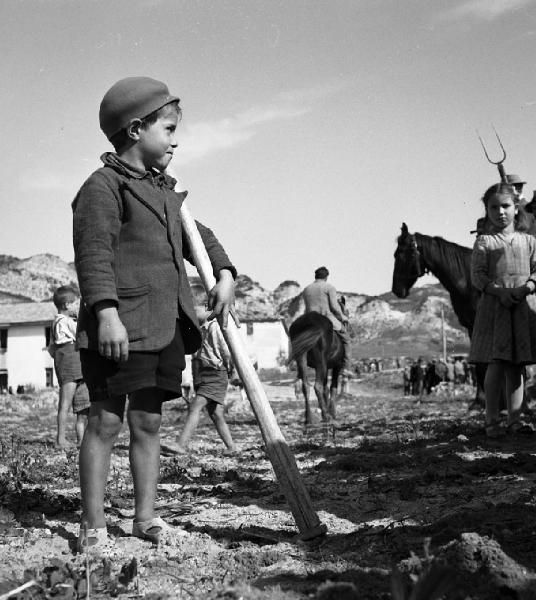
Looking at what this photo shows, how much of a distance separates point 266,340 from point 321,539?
73947 mm

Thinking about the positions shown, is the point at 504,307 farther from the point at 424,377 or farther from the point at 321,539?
the point at 424,377

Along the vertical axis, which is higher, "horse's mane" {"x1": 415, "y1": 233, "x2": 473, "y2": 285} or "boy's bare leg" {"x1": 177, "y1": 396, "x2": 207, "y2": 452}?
"horse's mane" {"x1": 415, "y1": 233, "x2": 473, "y2": 285}

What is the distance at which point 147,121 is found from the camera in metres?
3.38

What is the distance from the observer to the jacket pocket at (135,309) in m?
3.16

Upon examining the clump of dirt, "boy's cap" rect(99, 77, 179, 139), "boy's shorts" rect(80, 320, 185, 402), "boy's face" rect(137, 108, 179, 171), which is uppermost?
"boy's cap" rect(99, 77, 179, 139)

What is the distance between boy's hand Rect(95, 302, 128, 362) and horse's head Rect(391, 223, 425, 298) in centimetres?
839

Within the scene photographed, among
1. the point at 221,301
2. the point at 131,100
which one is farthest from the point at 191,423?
the point at 131,100

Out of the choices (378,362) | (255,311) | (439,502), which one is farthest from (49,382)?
(439,502)

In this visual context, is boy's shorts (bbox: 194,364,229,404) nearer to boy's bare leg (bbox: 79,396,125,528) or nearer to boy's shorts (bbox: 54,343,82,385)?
boy's shorts (bbox: 54,343,82,385)

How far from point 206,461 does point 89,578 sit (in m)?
4.02

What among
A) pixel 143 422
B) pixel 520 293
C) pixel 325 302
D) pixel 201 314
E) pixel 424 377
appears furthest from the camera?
pixel 424 377

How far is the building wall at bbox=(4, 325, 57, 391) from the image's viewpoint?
5688cm

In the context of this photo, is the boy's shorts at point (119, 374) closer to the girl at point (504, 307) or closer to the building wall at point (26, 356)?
the girl at point (504, 307)

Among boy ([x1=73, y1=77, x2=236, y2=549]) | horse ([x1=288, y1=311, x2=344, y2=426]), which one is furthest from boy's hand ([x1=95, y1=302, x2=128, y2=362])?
horse ([x1=288, y1=311, x2=344, y2=426])
